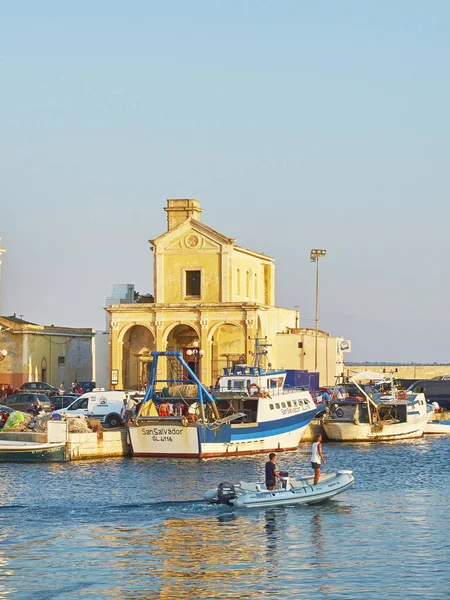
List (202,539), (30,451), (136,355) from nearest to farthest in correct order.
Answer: (202,539) < (30,451) < (136,355)

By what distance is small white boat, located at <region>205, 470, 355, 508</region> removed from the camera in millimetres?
39438

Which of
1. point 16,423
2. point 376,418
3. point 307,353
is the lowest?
point 376,418

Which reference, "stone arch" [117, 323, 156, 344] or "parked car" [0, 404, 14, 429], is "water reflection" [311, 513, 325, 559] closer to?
"parked car" [0, 404, 14, 429]

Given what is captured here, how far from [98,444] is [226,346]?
3018 centimetres

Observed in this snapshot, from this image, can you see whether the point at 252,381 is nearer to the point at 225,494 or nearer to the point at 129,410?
the point at 129,410

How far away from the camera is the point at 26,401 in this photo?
6800 centimetres

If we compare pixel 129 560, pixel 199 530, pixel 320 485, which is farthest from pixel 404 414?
→ pixel 129 560

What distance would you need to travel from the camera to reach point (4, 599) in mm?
28344

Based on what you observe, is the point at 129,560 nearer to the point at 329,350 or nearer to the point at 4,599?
the point at 4,599

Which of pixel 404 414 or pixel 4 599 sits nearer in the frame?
pixel 4 599

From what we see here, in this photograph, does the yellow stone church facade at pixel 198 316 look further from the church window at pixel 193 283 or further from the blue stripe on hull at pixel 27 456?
the blue stripe on hull at pixel 27 456

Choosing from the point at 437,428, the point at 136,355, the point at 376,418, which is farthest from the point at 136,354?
the point at 376,418

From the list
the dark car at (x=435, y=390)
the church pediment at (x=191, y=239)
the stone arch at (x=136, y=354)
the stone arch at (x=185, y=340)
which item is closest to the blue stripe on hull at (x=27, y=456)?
the stone arch at (x=185, y=340)

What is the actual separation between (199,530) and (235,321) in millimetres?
44378
